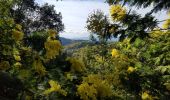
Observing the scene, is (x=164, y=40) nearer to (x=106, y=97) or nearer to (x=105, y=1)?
(x=106, y=97)

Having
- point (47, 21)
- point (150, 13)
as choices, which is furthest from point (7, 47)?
point (47, 21)

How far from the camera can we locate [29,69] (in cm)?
1020

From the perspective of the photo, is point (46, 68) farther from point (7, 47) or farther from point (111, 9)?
point (111, 9)

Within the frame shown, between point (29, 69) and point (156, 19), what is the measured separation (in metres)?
3.65

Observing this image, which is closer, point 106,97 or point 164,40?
point 106,97

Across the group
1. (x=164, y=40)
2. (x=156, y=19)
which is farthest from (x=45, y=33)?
(x=156, y=19)

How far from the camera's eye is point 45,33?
36.9 feet

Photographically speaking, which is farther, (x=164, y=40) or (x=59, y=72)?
(x=164, y=40)

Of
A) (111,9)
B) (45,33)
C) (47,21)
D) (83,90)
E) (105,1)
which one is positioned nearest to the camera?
(105,1)

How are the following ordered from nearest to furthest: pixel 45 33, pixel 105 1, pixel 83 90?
pixel 105 1, pixel 83 90, pixel 45 33

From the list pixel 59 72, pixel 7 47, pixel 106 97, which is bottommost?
pixel 106 97

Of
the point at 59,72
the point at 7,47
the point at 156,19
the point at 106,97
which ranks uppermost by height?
the point at 156,19

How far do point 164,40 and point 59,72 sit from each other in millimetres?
3247

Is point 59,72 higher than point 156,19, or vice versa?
point 156,19
